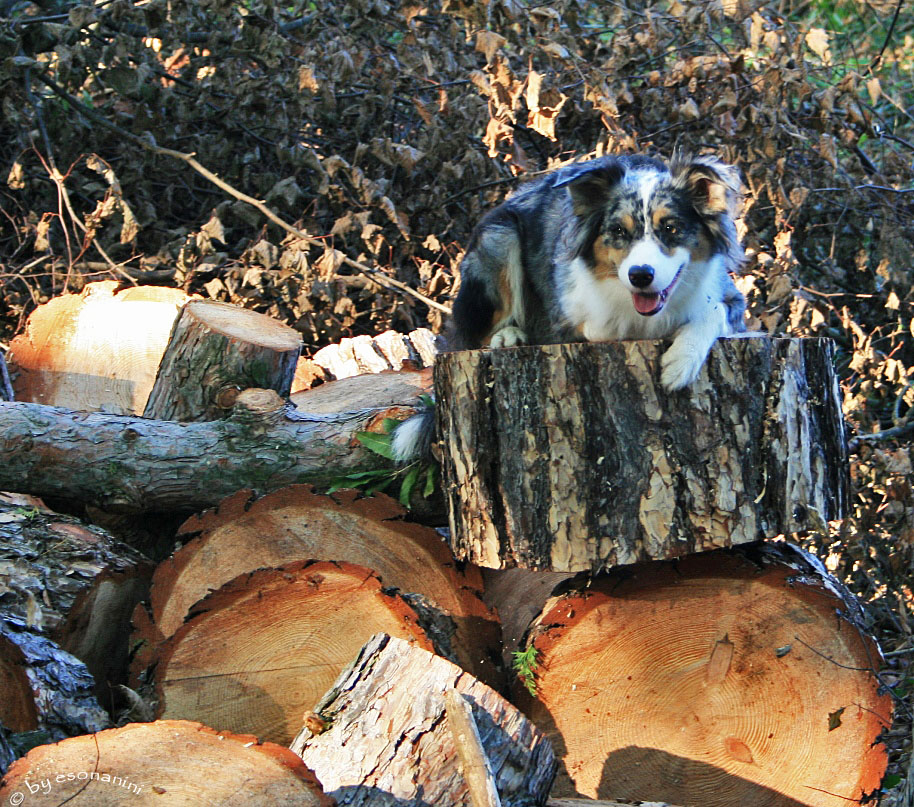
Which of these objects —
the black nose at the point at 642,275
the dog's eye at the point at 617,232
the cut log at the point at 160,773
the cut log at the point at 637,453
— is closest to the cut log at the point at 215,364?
the cut log at the point at 637,453

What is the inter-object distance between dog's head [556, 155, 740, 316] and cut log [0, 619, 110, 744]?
219 centimetres

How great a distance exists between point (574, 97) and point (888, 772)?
4183 millimetres

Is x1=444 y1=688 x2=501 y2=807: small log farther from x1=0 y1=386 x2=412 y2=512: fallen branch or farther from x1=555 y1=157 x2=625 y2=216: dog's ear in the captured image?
x1=555 y1=157 x2=625 y2=216: dog's ear

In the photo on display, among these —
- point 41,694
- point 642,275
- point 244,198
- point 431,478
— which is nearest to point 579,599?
point 431,478

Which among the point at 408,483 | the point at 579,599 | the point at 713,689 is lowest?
the point at 713,689

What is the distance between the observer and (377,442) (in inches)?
143

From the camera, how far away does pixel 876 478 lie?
4.65 metres

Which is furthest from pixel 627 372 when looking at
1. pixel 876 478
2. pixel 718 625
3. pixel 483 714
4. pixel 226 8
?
pixel 226 8

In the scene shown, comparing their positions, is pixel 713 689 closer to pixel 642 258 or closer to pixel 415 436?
pixel 415 436

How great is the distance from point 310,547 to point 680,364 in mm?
1461

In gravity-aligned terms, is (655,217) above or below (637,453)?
above

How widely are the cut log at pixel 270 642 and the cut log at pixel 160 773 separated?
2.57 feet

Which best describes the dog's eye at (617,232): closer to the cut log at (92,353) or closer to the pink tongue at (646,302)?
the pink tongue at (646,302)

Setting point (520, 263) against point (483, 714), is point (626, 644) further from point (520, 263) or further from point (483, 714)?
point (520, 263)
